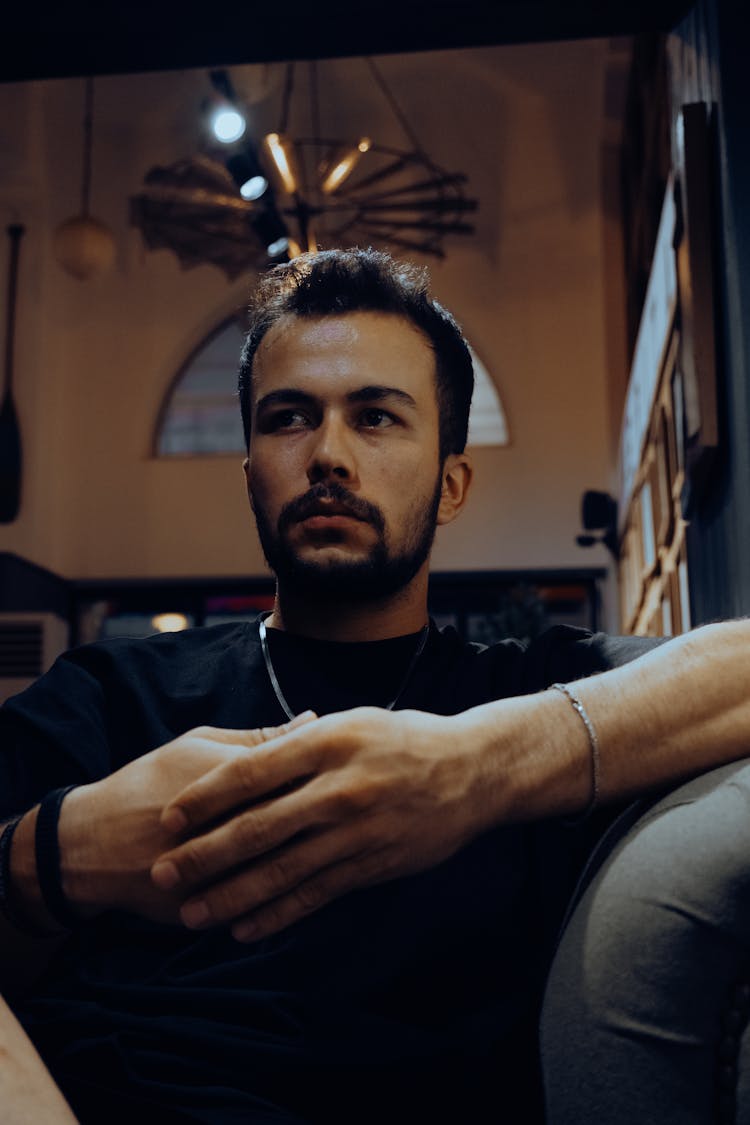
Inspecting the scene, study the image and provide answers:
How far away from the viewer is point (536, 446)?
9398mm

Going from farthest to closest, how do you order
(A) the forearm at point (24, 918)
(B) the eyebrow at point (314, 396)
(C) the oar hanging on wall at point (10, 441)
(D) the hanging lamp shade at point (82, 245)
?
(C) the oar hanging on wall at point (10, 441), (D) the hanging lamp shade at point (82, 245), (B) the eyebrow at point (314, 396), (A) the forearm at point (24, 918)

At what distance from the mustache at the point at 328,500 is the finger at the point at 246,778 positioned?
0.56 m

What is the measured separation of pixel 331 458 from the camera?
5.27 feet

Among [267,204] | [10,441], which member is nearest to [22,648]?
[10,441]

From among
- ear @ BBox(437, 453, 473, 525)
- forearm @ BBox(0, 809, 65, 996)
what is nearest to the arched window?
ear @ BBox(437, 453, 473, 525)

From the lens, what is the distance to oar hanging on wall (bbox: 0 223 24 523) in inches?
352

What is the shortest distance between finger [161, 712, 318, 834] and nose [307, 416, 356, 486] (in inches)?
22.9

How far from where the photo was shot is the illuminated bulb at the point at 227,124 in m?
6.41

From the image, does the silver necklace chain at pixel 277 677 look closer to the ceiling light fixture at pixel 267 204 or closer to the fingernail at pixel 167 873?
the fingernail at pixel 167 873

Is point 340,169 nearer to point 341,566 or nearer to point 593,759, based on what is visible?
point 341,566

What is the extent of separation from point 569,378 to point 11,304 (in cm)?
436

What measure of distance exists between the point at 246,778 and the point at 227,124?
5971mm

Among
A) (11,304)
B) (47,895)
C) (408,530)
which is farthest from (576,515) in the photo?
(47,895)

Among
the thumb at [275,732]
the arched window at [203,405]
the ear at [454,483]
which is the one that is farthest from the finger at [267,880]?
the arched window at [203,405]
